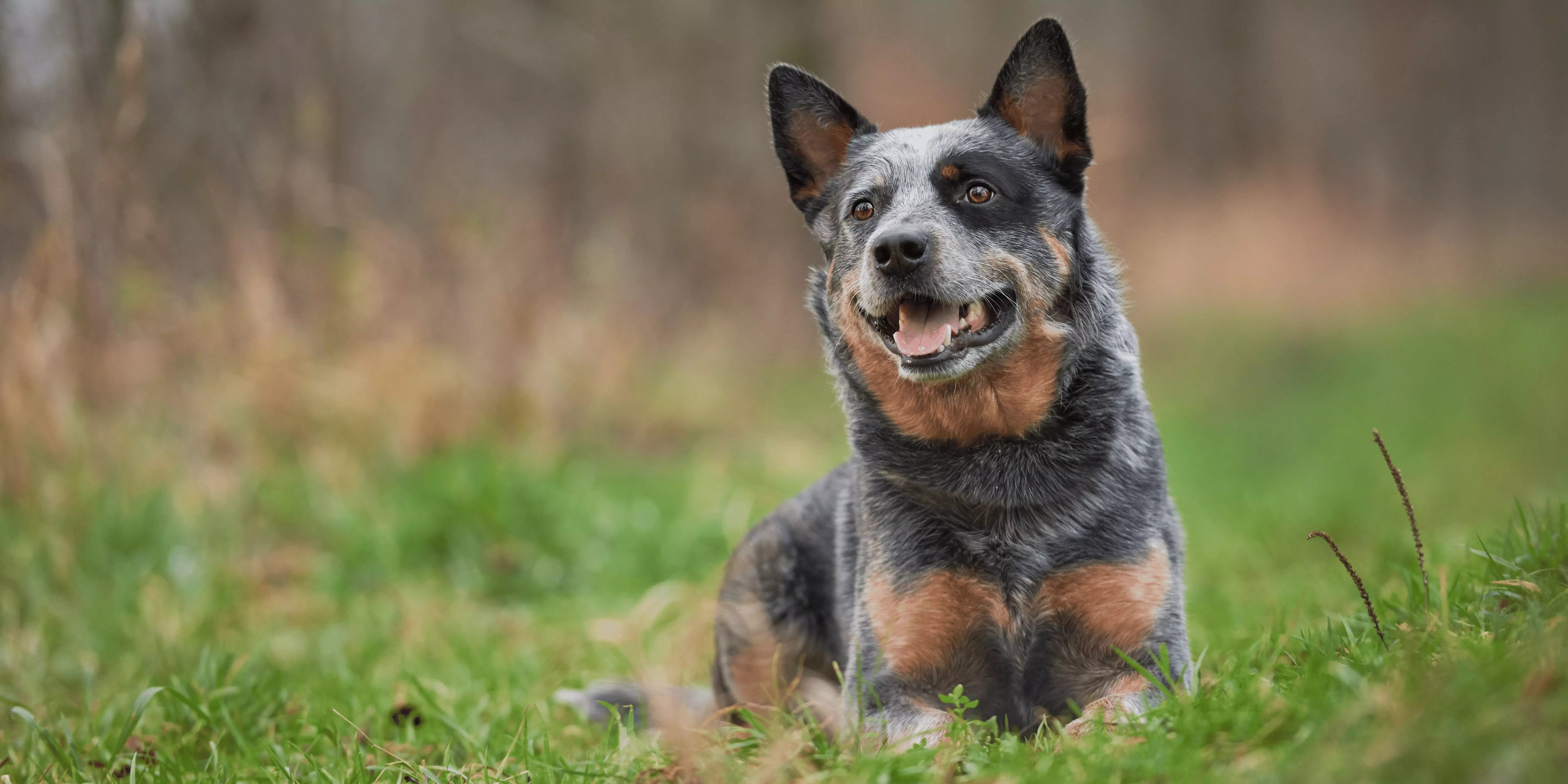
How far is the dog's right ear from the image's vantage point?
10.5ft

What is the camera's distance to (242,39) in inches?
290

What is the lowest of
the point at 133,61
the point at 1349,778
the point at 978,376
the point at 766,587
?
the point at 766,587

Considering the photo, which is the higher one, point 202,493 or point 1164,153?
point 1164,153

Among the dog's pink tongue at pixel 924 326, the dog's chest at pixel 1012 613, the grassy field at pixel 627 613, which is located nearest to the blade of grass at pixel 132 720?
the grassy field at pixel 627 613

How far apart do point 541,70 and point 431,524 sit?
7.10 metres

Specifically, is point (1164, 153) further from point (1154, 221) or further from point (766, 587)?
point (766, 587)

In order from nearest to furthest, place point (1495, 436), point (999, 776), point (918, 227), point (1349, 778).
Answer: point (1349, 778) → point (999, 776) → point (918, 227) → point (1495, 436)

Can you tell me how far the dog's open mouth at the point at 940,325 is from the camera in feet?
8.90

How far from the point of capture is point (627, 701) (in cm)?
347

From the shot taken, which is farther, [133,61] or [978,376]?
[133,61]

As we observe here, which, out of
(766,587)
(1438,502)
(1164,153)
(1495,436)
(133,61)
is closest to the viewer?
(766,587)

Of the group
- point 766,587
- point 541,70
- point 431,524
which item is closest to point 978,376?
point 766,587

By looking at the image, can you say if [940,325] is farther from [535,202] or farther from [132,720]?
[535,202]

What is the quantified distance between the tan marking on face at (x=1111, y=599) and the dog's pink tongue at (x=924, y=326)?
642 mm
